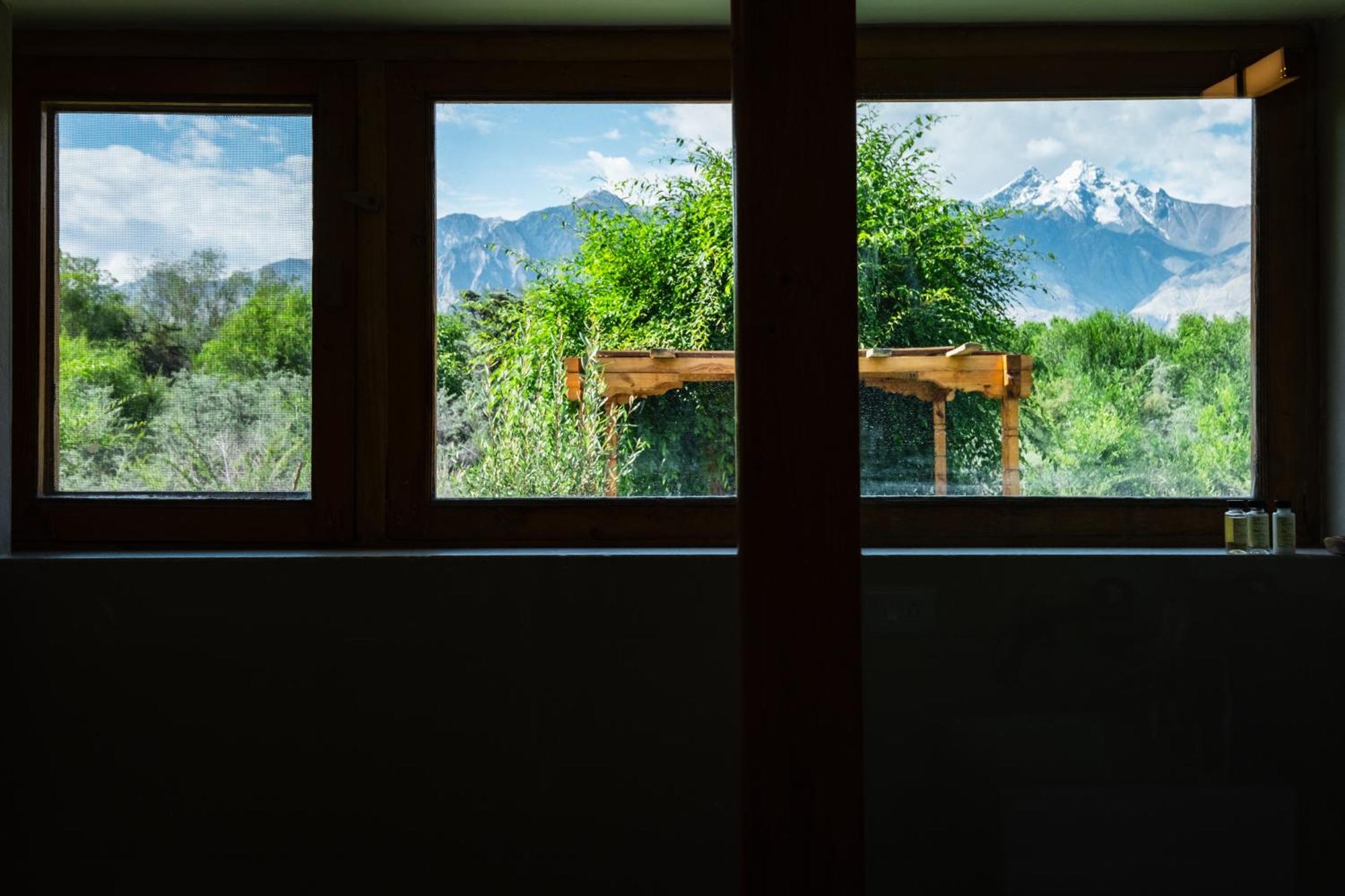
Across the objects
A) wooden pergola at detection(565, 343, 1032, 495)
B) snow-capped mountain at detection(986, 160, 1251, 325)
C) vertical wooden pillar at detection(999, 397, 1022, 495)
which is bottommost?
vertical wooden pillar at detection(999, 397, 1022, 495)

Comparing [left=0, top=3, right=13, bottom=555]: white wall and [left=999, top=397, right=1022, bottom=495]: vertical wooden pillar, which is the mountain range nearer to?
[left=999, top=397, right=1022, bottom=495]: vertical wooden pillar

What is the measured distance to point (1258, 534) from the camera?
1.95 m

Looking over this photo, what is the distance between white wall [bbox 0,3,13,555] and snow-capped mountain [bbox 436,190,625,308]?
33.4 inches

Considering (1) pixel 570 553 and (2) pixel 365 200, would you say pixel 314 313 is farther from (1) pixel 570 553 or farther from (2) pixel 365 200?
(1) pixel 570 553

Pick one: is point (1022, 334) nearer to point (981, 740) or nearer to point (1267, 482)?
point (1267, 482)

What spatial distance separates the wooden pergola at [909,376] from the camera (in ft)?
6.83

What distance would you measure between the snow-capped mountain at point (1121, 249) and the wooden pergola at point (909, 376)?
0.15m

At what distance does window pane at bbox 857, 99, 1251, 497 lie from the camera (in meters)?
2.09

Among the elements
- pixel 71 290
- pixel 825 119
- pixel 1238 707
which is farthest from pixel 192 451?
pixel 1238 707

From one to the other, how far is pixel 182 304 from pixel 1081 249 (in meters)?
1.91

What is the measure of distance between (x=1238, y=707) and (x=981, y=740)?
497mm

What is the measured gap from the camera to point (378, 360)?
2.07 m

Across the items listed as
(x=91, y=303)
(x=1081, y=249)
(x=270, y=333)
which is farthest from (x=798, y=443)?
(x=91, y=303)

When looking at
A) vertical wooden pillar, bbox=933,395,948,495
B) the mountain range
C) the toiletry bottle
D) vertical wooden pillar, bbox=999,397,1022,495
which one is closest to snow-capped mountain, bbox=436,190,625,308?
the mountain range
